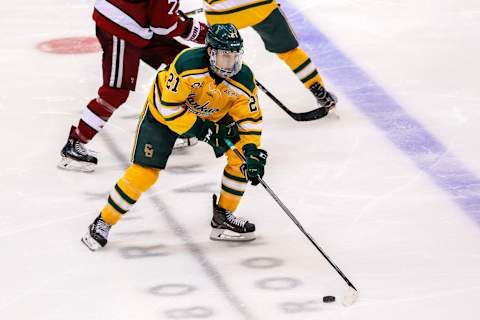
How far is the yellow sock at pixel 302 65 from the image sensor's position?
19.3 ft

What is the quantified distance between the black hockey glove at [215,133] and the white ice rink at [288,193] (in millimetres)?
492

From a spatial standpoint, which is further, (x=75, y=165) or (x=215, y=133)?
(x=75, y=165)

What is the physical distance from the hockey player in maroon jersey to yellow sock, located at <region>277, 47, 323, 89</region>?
1.82 ft

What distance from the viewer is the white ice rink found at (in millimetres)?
A: 4402

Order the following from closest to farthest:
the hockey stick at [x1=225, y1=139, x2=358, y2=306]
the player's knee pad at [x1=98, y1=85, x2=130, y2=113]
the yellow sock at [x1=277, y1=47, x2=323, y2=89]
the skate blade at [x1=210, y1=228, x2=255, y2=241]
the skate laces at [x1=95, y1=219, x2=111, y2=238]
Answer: the hockey stick at [x1=225, y1=139, x2=358, y2=306], the skate laces at [x1=95, y1=219, x2=111, y2=238], the skate blade at [x1=210, y1=228, x2=255, y2=241], the player's knee pad at [x1=98, y1=85, x2=130, y2=113], the yellow sock at [x1=277, y1=47, x2=323, y2=89]

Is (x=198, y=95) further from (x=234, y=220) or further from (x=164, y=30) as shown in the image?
(x=164, y=30)

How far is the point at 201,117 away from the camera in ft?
15.4

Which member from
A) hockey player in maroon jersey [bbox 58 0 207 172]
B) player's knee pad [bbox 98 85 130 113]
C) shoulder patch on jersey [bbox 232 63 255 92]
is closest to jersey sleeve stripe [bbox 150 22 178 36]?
hockey player in maroon jersey [bbox 58 0 207 172]

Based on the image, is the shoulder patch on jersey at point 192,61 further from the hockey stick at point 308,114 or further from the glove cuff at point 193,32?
the hockey stick at point 308,114

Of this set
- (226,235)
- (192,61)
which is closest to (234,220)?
(226,235)

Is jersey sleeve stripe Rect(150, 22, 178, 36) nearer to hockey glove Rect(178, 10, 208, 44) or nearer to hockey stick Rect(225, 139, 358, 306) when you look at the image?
hockey glove Rect(178, 10, 208, 44)

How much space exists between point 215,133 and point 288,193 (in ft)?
2.65

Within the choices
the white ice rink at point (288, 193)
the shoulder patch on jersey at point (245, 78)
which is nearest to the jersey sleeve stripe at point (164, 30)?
the white ice rink at point (288, 193)

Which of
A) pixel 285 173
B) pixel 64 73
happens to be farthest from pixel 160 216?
pixel 64 73
